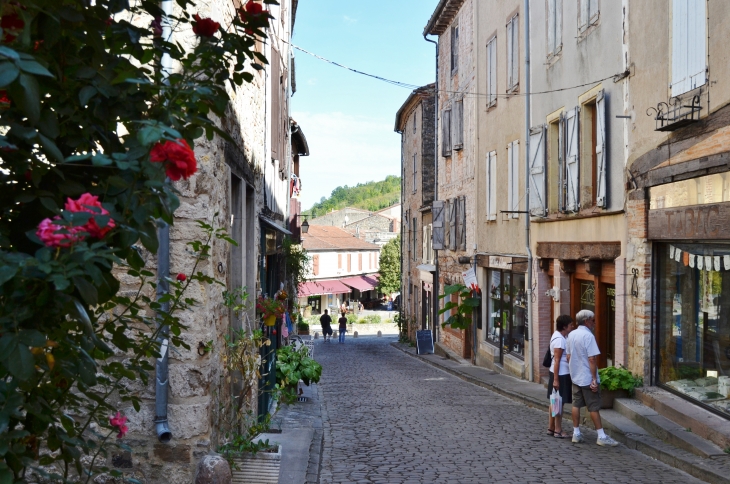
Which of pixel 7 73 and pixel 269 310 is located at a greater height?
pixel 7 73

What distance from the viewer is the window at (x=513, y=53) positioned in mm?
17453

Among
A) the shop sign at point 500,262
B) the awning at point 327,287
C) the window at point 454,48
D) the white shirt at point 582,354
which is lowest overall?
the awning at point 327,287

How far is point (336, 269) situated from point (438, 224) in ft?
131

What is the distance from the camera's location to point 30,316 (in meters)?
2.33

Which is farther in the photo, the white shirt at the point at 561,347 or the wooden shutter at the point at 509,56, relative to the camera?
the wooden shutter at the point at 509,56

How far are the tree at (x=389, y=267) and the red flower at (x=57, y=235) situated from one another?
61.2m

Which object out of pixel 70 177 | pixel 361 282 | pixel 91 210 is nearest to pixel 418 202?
pixel 70 177

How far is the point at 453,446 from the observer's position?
9.27 meters

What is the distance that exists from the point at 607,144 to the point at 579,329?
3945 mm

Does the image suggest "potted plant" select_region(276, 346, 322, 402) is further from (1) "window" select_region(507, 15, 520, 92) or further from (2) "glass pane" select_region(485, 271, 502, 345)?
(1) "window" select_region(507, 15, 520, 92)

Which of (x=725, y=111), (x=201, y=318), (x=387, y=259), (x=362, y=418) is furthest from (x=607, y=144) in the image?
(x=387, y=259)

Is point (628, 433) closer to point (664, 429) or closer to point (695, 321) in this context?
point (664, 429)

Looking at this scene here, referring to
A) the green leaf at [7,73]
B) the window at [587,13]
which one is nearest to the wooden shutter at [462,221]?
the window at [587,13]

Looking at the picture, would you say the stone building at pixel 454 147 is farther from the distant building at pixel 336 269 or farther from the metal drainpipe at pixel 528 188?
the distant building at pixel 336 269
